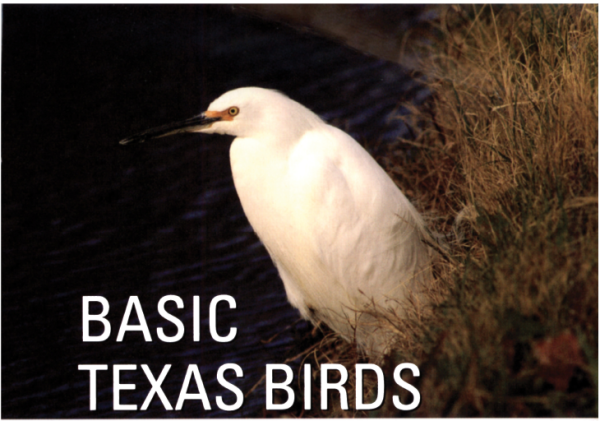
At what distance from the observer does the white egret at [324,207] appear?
2123mm

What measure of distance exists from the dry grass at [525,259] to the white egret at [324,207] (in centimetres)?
16

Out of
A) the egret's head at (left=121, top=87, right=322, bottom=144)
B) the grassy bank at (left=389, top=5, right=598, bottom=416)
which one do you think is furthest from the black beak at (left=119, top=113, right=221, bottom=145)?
the grassy bank at (left=389, top=5, right=598, bottom=416)

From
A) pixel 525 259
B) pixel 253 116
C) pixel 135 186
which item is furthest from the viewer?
pixel 135 186

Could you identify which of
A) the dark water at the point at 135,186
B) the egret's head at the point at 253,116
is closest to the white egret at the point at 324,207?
the egret's head at the point at 253,116

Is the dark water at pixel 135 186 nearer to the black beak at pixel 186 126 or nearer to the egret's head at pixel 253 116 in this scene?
the black beak at pixel 186 126

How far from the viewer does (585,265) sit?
1.61 metres

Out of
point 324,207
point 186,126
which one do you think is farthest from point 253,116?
point 324,207

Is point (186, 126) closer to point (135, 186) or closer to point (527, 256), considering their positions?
point (527, 256)

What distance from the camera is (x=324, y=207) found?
2143 millimetres

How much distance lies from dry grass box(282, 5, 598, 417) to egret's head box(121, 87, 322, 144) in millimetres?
630

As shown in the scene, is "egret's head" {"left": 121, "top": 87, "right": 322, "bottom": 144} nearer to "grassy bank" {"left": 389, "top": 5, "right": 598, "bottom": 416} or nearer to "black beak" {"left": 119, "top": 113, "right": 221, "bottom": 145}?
"black beak" {"left": 119, "top": 113, "right": 221, "bottom": 145}

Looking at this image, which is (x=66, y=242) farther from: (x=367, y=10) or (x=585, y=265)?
(x=585, y=265)

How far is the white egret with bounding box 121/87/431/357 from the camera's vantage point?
2123 millimetres

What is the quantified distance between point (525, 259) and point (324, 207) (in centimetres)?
69
